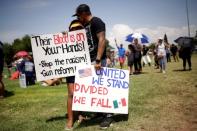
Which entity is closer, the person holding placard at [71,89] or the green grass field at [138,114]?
the green grass field at [138,114]

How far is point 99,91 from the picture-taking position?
5902 millimetres

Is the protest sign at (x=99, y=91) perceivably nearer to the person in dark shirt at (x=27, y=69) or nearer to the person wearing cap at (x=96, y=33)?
the person wearing cap at (x=96, y=33)

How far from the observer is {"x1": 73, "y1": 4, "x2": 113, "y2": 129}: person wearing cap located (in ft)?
18.3

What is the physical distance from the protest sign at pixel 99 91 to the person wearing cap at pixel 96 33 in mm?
201

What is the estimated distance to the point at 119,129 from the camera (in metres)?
5.37

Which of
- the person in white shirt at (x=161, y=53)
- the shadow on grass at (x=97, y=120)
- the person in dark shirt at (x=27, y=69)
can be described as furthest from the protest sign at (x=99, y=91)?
the person in white shirt at (x=161, y=53)

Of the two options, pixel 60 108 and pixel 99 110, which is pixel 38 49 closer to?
pixel 99 110

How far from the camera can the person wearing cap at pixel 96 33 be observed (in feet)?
18.3

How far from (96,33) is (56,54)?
103cm

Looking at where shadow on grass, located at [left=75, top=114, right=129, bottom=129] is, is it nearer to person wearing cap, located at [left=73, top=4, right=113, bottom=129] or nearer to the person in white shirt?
person wearing cap, located at [left=73, top=4, right=113, bottom=129]

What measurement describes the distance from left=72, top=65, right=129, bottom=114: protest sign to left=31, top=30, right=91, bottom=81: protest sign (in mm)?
295

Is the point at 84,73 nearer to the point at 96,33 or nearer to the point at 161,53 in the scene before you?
the point at 96,33

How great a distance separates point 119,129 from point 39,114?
2.60 metres

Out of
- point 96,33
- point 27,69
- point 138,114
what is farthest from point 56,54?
point 27,69
